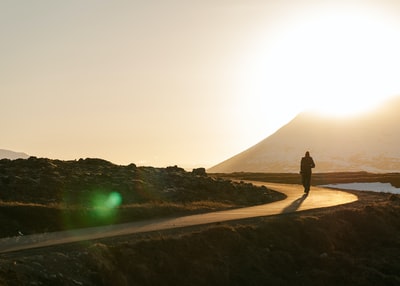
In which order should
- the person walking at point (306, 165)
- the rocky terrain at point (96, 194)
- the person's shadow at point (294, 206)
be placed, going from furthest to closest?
1. the person walking at point (306, 165)
2. the person's shadow at point (294, 206)
3. the rocky terrain at point (96, 194)

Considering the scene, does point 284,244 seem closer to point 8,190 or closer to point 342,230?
point 342,230

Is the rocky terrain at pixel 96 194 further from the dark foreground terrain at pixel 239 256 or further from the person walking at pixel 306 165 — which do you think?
the dark foreground terrain at pixel 239 256

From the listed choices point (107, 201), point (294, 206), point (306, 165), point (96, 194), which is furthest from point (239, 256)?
point (306, 165)

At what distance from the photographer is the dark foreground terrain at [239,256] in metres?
14.4

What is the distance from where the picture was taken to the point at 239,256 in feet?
62.4

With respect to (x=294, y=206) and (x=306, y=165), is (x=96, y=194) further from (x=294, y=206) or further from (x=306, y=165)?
(x=306, y=165)

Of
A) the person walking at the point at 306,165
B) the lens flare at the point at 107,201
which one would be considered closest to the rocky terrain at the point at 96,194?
the lens flare at the point at 107,201

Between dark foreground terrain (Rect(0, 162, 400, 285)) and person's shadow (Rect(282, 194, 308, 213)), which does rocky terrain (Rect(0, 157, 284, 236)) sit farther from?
dark foreground terrain (Rect(0, 162, 400, 285))

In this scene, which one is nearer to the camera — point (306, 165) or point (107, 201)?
point (107, 201)

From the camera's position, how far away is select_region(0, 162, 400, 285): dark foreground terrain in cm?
1438

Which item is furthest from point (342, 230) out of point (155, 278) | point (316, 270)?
point (155, 278)

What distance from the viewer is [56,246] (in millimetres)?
15766

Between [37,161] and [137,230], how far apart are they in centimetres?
2268

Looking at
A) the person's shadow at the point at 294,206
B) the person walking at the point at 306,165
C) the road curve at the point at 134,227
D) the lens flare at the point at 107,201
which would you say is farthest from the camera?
the person walking at the point at 306,165
